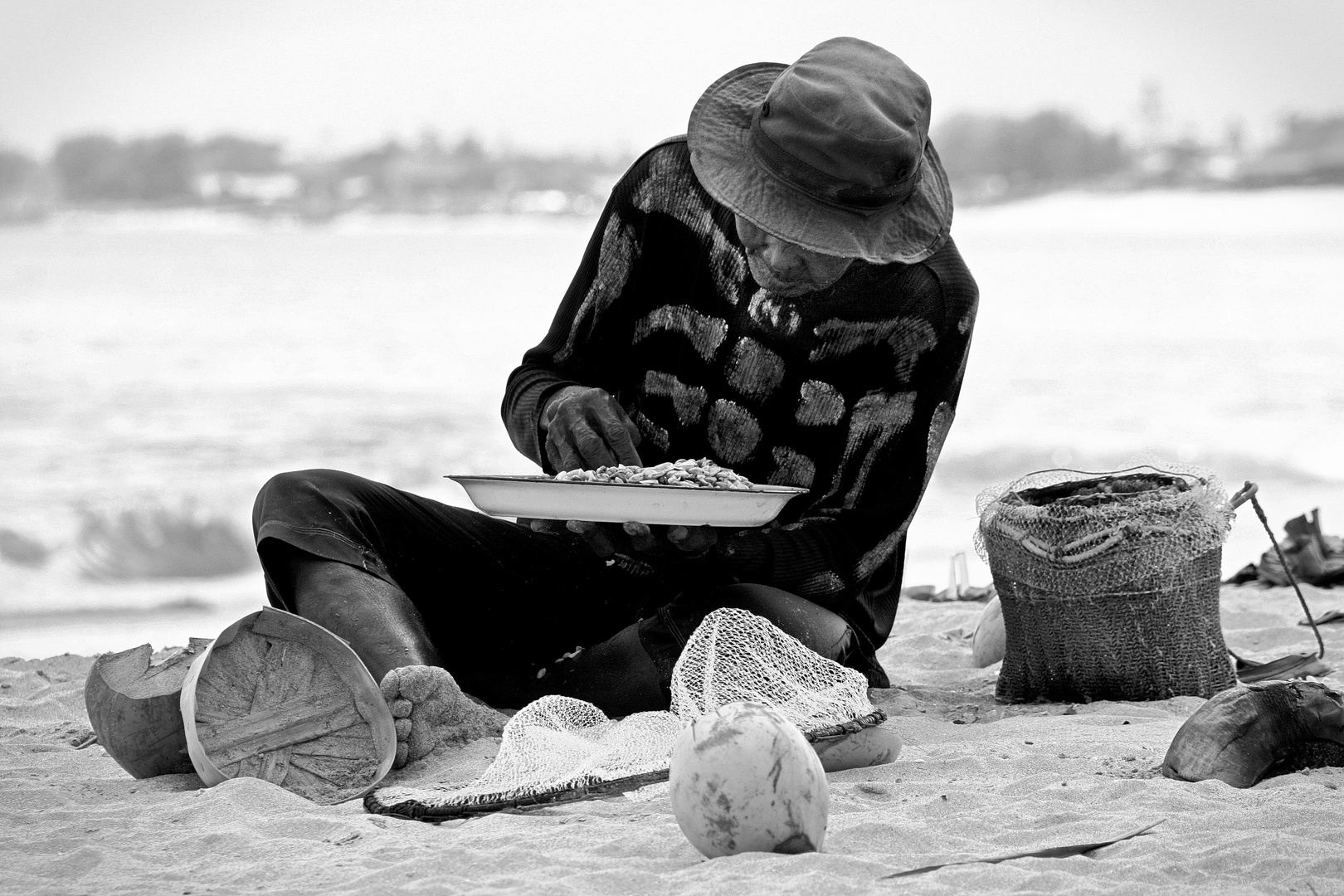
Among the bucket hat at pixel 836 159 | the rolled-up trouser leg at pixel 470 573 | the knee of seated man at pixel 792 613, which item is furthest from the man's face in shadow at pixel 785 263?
the rolled-up trouser leg at pixel 470 573

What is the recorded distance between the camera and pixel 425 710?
2906 millimetres

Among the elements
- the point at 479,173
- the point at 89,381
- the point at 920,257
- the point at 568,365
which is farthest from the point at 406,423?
the point at 479,173

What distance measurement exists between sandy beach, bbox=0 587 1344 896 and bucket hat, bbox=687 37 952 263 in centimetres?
110

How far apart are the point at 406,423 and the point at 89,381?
474 cm

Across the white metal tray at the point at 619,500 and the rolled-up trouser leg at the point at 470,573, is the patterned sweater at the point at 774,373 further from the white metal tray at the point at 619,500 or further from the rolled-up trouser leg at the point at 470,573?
the white metal tray at the point at 619,500

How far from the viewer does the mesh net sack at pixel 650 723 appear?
101 inches

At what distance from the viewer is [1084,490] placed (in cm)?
388

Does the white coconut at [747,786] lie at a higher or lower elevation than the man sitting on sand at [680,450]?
lower

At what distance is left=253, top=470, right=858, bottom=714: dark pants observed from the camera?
126 inches

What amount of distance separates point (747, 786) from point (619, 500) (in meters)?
0.69

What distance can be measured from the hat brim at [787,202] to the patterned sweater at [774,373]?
18.0 inches

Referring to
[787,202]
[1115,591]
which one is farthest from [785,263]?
[1115,591]

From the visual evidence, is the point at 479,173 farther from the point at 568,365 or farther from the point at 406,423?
the point at 568,365

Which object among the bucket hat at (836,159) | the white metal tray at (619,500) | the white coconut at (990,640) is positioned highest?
the bucket hat at (836,159)
